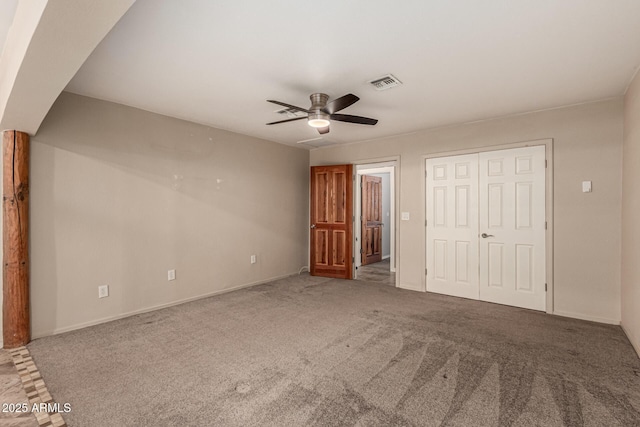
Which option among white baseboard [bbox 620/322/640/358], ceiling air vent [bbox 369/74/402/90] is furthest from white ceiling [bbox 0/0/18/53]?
white baseboard [bbox 620/322/640/358]

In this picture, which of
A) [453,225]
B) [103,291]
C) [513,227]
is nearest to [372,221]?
[453,225]

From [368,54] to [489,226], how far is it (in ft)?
10.0

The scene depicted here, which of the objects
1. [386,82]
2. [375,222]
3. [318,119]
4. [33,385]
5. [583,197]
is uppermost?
[386,82]

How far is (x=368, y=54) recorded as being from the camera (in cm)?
245

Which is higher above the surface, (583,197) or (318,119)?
(318,119)

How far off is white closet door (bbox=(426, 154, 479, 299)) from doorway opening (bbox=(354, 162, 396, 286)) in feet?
5.14

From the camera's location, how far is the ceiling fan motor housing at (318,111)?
122 inches

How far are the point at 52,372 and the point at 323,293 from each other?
10.3 feet

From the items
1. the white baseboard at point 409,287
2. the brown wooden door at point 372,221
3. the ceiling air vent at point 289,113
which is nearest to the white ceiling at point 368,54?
the ceiling air vent at point 289,113

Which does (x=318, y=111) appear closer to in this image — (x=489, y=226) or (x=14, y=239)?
(x=489, y=226)

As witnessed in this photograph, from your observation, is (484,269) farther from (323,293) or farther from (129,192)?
(129,192)

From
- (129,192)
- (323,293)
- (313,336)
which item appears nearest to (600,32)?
(313,336)

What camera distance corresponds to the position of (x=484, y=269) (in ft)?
14.1

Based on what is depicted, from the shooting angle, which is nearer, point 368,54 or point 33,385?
point 33,385
